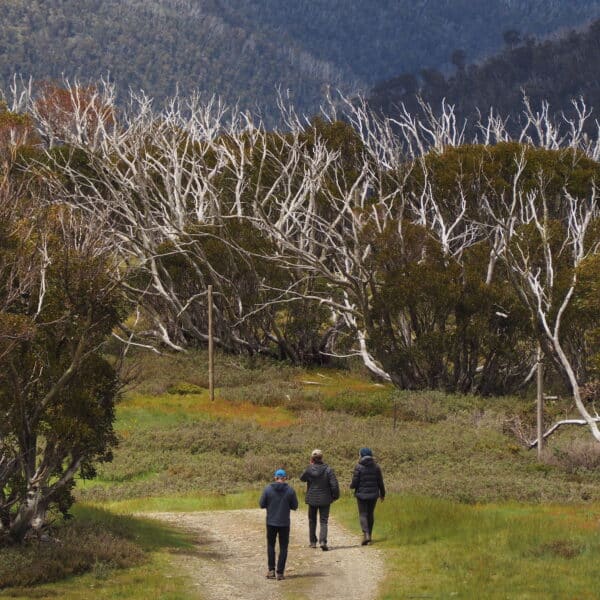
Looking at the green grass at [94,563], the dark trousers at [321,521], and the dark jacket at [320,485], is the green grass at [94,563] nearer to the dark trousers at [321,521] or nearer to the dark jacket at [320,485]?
the dark trousers at [321,521]

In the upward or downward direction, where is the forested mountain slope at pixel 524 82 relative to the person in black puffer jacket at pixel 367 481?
upward

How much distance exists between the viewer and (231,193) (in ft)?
195

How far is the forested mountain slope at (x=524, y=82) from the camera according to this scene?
570 ft

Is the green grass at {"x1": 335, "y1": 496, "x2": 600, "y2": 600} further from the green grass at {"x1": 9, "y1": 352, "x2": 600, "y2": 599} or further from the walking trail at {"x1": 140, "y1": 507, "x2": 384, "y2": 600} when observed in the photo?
the walking trail at {"x1": 140, "y1": 507, "x2": 384, "y2": 600}

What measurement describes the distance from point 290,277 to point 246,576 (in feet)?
114

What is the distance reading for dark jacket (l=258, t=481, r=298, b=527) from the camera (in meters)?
14.7

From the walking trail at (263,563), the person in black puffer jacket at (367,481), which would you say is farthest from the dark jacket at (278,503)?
the person in black puffer jacket at (367,481)

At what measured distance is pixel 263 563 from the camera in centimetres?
1623

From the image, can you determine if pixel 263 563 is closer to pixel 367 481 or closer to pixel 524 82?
pixel 367 481

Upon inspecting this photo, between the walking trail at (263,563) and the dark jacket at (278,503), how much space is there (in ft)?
2.61

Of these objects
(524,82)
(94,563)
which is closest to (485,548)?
(94,563)

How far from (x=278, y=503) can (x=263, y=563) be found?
185cm

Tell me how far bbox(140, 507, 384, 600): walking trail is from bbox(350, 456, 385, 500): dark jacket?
81 cm

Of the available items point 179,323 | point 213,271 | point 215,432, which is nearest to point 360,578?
point 215,432
